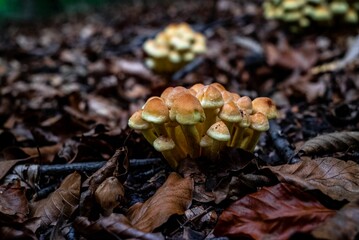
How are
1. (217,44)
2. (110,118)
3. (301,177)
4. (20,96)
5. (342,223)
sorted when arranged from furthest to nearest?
(217,44)
(20,96)
(110,118)
(301,177)
(342,223)

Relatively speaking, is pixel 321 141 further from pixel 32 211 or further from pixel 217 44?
pixel 217 44

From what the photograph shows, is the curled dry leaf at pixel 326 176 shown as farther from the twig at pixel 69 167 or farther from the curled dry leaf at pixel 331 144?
the twig at pixel 69 167

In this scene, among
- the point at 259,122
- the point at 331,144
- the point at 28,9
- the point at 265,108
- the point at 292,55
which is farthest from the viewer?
the point at 28,9

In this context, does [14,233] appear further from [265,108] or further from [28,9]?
[28,9]

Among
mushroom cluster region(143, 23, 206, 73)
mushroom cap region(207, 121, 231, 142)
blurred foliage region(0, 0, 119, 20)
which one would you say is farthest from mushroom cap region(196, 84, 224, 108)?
blurred foliage region(0, 0, 119, 20)

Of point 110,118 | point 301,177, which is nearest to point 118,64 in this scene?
point 110,118

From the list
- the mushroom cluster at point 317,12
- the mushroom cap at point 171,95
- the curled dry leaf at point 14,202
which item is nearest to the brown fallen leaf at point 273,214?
the mushroom cap at point 171,95

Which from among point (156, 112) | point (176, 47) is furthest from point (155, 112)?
point (176, 47)
